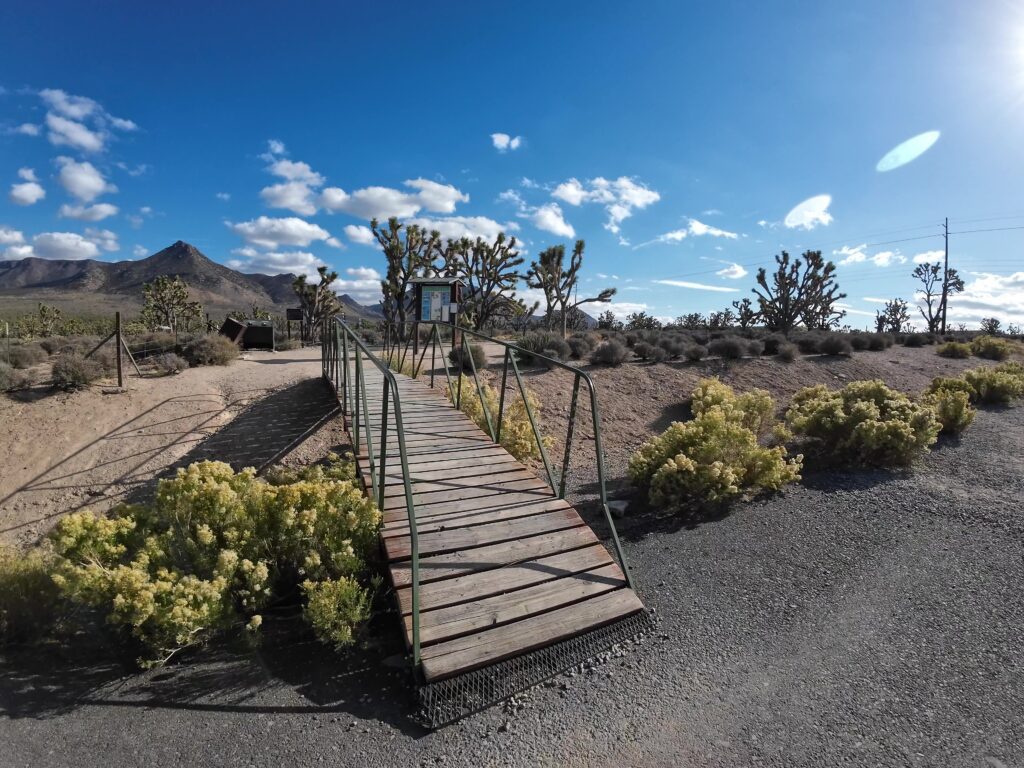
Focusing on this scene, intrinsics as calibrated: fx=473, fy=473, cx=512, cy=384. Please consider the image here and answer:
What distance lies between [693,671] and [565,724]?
2.89ft

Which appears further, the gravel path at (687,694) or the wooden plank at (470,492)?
the wooden plank at (470,492)

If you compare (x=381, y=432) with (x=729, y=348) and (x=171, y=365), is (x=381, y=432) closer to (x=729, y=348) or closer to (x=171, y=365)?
(x=171, y=365)

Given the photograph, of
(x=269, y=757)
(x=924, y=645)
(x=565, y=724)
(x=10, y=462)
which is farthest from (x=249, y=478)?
(x=10, y=462)

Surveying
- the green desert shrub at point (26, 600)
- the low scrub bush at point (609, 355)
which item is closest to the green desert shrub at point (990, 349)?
the low scrub bush at point (609, 355)

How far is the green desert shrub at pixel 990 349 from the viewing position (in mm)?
18516

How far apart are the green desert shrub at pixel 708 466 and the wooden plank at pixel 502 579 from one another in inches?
72.2

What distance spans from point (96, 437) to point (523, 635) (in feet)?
29.2

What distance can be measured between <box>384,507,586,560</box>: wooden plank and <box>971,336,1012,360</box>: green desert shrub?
23658 millimetres

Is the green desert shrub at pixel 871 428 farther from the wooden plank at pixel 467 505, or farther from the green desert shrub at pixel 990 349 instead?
the green desert shrub at pixel 990 349

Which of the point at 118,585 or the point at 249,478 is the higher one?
the point at 249,478

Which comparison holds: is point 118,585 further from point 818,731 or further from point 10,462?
point 10,462

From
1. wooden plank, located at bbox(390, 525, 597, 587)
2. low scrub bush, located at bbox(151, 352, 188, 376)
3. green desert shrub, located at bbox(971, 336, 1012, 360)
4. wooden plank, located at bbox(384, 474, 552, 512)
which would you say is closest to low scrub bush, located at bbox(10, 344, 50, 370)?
low scrub bush, located at bbox(151, 352, 188, 376)

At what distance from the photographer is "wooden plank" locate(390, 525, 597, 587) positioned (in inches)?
121

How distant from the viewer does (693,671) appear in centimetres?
279
